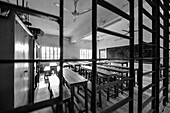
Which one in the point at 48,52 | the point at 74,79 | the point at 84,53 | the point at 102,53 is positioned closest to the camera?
the point at 74,79

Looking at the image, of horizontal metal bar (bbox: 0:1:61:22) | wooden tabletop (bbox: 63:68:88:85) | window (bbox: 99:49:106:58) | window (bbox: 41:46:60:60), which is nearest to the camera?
horizontal metal bar (bbox: 0:1:61:22)

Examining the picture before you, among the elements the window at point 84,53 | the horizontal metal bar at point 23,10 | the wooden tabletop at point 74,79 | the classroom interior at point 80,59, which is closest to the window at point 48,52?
the window at point 84,53

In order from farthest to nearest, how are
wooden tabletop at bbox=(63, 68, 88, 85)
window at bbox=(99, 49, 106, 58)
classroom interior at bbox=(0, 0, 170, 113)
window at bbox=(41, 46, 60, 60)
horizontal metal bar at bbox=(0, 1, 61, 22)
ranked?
1. window at bbox=(99, 49, 106, 58)
2. window at bbox=(41, 46, 60, 60)
3. wooden tabletop at bbox=(63, 68, 88, 85)
4. classroom interior at bbox=(0, 0, 170, 113)
5. horizontal metal bar at bbox=(0, 1, 61, 22)

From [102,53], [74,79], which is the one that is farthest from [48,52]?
[74,79]

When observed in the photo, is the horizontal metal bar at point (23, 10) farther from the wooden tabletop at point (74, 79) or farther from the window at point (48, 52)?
the window at point (48, 52)

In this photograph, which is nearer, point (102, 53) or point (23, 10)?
point (23, 10)

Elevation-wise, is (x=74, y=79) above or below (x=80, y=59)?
below

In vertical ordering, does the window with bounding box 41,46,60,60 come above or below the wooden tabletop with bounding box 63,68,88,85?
above

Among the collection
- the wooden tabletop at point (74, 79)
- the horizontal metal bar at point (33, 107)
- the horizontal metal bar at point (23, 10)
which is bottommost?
the wooden tabletop at point (74, 79)

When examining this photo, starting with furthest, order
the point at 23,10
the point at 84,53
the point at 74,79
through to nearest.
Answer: the point at 84,53, the point at 74,79, the point at 23,10

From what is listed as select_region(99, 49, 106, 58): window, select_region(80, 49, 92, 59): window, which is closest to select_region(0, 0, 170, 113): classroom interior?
select_region(80, 49, 92, 59): window

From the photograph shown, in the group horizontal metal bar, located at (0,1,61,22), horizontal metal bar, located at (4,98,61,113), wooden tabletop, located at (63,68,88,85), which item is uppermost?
horizontal metal bar, located at (0,1,61,22)

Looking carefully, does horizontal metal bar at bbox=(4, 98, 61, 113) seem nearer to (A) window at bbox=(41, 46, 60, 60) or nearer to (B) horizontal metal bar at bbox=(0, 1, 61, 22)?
(B) horizontal metal bar at bbox=(0, 1, 61, 22)

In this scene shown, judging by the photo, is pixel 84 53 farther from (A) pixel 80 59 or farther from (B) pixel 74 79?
(A) pixel 80 59
